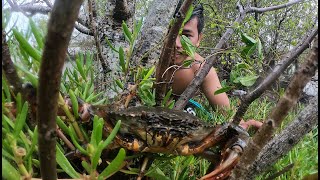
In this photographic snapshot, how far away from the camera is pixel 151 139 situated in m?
0.75

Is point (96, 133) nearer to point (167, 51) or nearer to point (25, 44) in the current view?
point (25, 44)

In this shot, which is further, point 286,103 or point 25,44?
point 25,44

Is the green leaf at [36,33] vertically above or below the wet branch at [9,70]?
above

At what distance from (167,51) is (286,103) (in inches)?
26.2

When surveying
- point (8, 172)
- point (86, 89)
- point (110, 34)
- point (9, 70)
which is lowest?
point (8, 172)

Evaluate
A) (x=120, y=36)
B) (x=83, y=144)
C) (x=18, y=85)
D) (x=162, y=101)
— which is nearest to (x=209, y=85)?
(x=120, y=36)

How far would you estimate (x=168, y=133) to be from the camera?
2.48 feet

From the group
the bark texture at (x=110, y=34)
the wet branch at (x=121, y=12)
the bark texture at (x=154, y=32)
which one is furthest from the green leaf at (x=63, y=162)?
Result: the wet branch at (x=121, y=12)

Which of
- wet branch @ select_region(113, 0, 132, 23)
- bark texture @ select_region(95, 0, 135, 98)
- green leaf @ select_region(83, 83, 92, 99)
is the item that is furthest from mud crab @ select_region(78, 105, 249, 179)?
wet branch @ select_region(113, 0, 132, 23)

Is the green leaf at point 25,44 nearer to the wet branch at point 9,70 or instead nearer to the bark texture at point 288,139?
the wet branch at point 9,70

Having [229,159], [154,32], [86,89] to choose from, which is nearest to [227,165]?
[229,159]

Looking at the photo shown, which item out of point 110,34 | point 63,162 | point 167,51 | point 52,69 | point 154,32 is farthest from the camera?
point 110,34

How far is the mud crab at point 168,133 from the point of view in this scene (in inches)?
28.8

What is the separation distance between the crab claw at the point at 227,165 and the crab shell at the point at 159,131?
6 centimetres
